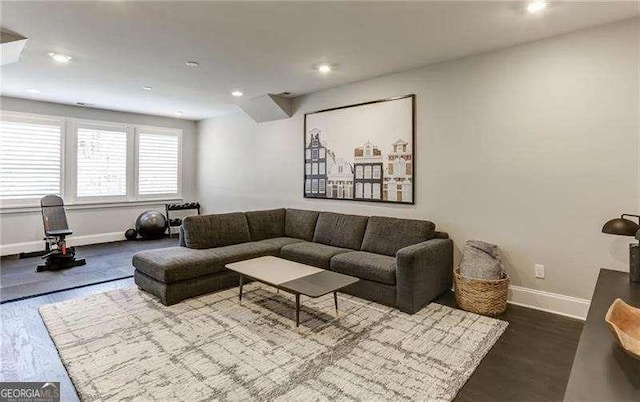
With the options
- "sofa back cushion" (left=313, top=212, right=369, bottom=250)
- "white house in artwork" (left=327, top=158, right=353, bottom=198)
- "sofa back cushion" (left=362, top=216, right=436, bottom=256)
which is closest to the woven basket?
"sofa back cushion" (left=362, top=216, right=436, bottom=256)

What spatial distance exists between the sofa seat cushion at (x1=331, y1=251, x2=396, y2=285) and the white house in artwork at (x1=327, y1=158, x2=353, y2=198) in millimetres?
1131

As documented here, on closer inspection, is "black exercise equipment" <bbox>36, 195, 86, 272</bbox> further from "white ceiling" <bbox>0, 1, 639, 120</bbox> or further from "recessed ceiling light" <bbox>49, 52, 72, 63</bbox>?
"recessed ceiling light" <bbox>49, 52, 72, 63</bbox>

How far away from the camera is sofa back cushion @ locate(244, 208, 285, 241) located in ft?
15.5

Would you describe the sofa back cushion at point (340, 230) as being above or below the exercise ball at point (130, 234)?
above

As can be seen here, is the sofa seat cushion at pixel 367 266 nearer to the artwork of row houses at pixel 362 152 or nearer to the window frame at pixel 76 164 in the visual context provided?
the artwork of row houses at pixel 362 152

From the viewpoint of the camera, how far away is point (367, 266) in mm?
3438

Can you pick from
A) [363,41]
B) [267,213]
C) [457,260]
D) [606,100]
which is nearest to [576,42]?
[606,100]

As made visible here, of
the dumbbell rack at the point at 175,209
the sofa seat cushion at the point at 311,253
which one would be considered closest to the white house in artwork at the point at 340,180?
the sofa seat cushion at the point at 311,253

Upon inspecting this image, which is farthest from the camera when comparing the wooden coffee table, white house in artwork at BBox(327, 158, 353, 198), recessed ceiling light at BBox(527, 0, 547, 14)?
white house in artwork at BBox(327, 158, 353, 198)

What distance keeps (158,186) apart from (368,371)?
6.48m

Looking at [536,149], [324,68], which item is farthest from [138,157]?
[536,149]

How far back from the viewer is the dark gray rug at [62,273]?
3824 millimetres

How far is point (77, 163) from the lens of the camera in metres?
6.09

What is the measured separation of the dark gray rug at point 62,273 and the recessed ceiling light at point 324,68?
12.1 feet
